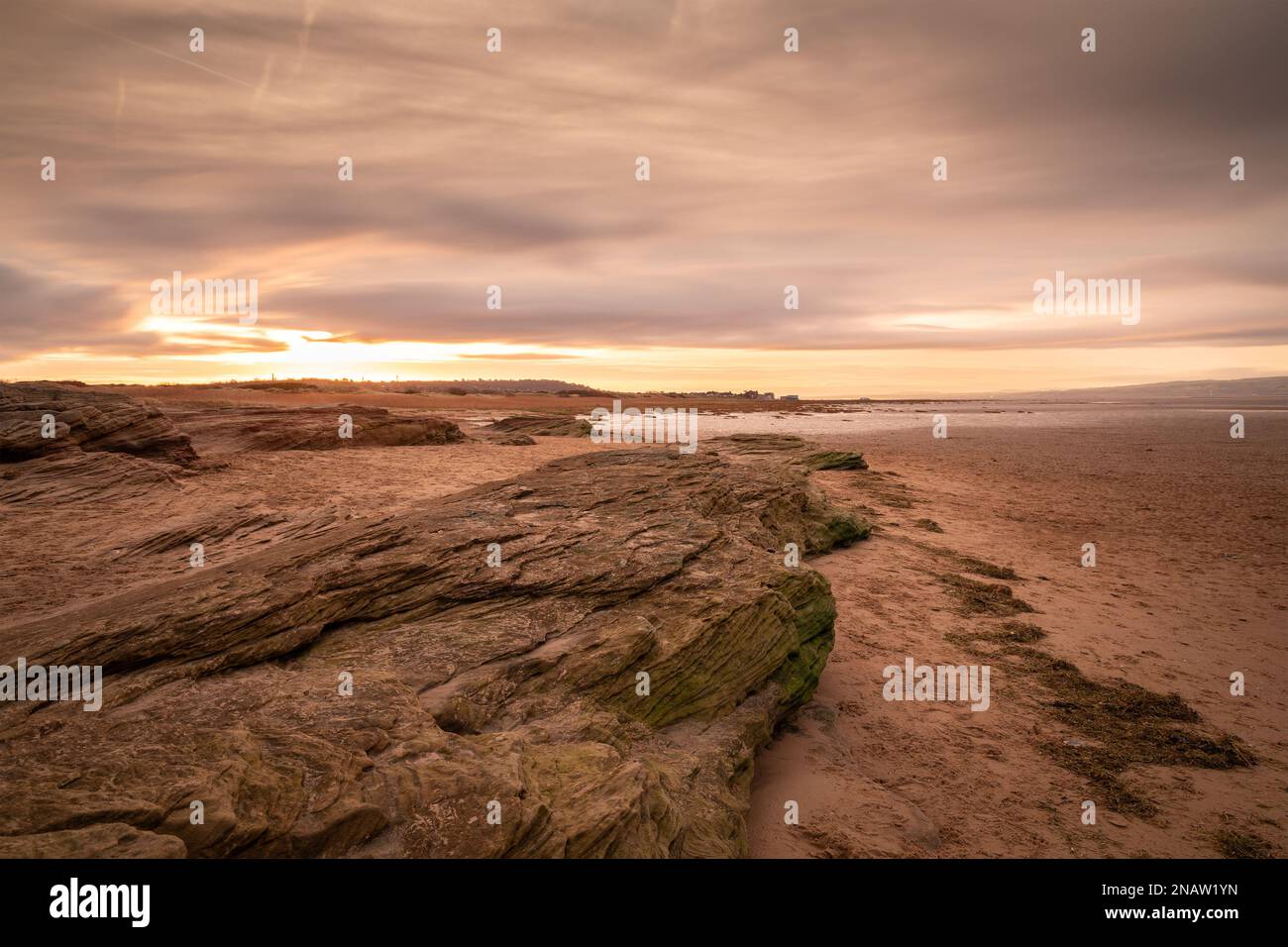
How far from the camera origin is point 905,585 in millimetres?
14109

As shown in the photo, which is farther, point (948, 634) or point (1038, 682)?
point (948, 634)

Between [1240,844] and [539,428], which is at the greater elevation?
[539,428]

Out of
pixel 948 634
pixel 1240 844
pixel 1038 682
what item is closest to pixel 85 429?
pixel 948 634

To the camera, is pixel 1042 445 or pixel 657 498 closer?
pixel 657 498

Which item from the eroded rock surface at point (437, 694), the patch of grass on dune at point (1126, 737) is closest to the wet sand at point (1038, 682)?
the patch of grass on dune at point (1126, 737)

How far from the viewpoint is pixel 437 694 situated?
5.72 metres

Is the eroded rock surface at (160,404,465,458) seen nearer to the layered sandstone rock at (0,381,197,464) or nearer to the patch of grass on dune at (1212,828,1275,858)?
the layered sandstone rock at (0,381,197,464)

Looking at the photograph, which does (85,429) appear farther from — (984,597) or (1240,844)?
(1240,844)

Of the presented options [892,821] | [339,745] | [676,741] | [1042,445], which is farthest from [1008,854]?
[1042,445]

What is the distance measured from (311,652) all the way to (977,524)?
19.8 m

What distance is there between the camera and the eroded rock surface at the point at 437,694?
Result: 150 inches

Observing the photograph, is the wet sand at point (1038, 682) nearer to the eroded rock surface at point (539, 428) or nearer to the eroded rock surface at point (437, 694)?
the eroded rock surface at point (437, 694)

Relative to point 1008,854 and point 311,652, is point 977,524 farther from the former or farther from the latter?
point 311,652

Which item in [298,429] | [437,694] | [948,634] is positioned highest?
[298,429]
